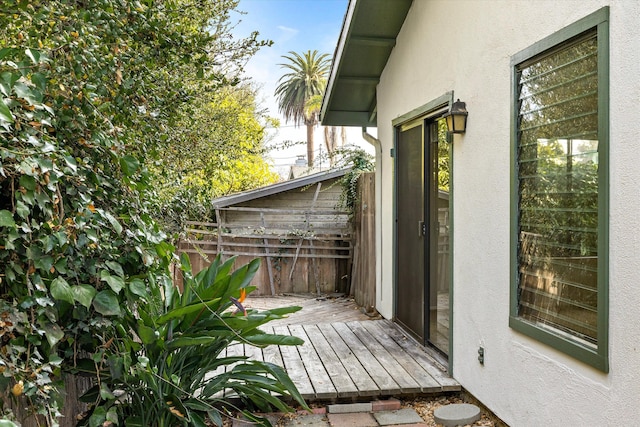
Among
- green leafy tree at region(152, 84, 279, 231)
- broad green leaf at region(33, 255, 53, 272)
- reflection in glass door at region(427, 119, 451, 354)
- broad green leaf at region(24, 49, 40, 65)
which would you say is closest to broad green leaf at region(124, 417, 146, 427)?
green leafy tree at region(152, 84, 279, 231)

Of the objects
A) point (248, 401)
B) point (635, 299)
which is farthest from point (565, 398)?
point (248, 401)

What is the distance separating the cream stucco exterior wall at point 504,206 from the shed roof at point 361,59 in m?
0.30

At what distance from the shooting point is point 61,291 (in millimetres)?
1812

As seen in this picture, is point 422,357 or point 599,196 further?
point 422,357

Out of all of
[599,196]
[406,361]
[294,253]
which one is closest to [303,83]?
[294,253]

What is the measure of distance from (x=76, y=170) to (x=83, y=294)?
0.47 metres

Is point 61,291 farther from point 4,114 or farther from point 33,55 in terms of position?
point 33,55

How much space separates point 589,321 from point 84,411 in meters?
2.77

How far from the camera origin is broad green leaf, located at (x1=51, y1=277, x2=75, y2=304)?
181 cm

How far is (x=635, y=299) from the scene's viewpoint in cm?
218

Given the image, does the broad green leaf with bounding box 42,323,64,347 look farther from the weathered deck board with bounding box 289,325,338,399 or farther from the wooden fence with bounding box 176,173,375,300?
the wooden fence with bounding box 176,173,375,300

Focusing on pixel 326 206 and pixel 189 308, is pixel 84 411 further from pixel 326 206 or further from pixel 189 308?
pixel 326 206

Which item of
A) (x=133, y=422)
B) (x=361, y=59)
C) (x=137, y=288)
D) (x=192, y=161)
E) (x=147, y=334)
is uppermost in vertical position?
(x=361, y=59)

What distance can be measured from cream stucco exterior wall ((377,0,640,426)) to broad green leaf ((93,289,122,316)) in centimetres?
215
